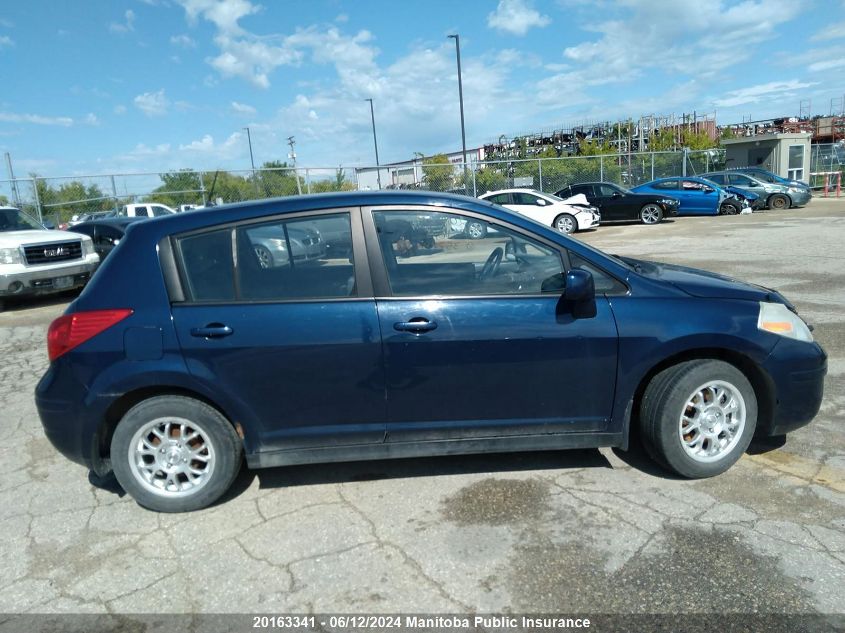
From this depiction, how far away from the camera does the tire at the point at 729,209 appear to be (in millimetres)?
22062

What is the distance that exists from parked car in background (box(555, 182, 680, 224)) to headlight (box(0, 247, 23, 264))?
54.9 ft

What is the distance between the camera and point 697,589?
265 centimetres

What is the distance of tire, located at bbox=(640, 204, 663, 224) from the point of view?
21000 mm

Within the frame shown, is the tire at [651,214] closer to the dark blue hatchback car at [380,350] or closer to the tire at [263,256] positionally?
the dark blue hatchback car at [380,350]

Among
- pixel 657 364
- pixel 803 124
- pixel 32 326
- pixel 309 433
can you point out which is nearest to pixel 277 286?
pixel 309 433

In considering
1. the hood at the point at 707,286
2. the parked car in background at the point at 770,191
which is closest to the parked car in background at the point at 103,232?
the hood at the point at 707,286

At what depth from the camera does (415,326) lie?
3.26m

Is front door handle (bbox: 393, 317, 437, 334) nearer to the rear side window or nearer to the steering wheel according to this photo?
the steering wheel

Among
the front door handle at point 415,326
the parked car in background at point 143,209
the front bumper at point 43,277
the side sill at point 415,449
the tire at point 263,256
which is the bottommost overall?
the side sill at point 415,449

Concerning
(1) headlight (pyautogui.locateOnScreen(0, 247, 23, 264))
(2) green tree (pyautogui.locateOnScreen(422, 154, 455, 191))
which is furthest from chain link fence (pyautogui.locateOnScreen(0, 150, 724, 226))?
(1) headlight (pyautogui.locateOnScreen(0, 247, 23, 264))

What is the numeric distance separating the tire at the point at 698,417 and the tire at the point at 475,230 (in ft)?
4.13

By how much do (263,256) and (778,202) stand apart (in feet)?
81.1

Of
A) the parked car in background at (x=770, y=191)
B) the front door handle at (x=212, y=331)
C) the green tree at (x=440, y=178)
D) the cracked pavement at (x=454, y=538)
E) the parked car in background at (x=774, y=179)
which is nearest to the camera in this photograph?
the cracked pavement at (x=454, y=538)

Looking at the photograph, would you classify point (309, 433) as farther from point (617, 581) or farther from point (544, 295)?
point (617, 581)
